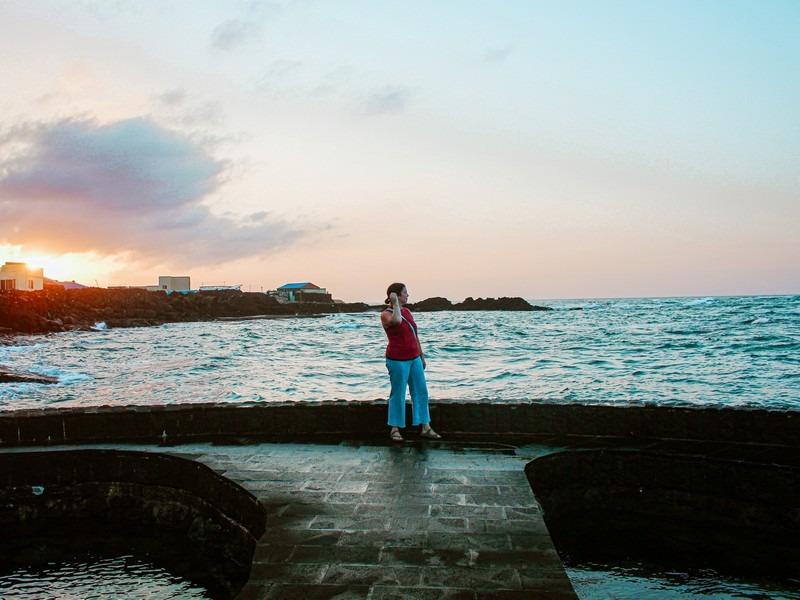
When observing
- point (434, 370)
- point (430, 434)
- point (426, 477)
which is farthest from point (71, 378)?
point (426, 477)

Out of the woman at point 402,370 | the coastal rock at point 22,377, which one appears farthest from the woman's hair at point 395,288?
the coastal rock at point 22,377

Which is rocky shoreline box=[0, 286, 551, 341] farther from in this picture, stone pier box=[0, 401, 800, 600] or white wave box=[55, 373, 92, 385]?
stone pier box=[0, 401, 800, 600]

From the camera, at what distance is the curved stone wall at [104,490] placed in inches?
207

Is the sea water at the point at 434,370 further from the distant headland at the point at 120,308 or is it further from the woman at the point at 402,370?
the distant headland at the point at 120,308

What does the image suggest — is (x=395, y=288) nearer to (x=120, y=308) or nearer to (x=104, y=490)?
(x=104, y=490)

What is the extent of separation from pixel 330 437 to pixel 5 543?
9.72ft

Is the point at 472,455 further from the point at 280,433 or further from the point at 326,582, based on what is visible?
A: the point at 326,582

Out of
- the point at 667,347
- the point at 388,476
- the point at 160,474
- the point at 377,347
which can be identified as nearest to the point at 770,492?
the point at 388,476

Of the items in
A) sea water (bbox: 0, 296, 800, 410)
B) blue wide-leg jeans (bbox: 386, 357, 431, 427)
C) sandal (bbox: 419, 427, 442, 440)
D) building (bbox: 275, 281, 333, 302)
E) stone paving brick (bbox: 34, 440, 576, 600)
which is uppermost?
building (bbox: 275, 281, 333, 302)

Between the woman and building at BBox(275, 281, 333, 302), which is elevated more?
building at BBox(275, 281, 333, 302)

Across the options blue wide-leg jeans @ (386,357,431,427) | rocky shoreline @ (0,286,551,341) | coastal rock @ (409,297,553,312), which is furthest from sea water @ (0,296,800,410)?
coastal rock @ (409,297,553,312)

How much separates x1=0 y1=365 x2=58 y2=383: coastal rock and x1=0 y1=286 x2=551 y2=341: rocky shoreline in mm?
18713

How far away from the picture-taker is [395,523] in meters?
3.91

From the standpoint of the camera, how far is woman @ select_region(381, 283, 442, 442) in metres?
6.14
